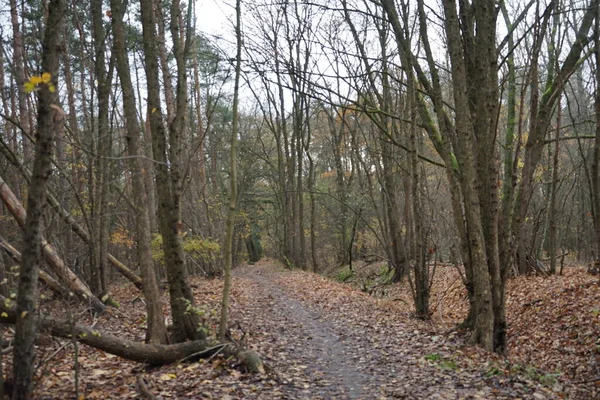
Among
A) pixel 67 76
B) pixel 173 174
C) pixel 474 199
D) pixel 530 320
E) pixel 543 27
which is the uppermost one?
pixel 67 76

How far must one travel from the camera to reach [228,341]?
7.07m

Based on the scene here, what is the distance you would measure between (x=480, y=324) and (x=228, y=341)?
4013 mm

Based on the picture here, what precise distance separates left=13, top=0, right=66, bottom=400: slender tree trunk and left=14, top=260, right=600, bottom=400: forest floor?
38 cm

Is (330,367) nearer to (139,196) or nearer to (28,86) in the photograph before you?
(139,196)

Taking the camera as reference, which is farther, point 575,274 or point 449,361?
point 575,274

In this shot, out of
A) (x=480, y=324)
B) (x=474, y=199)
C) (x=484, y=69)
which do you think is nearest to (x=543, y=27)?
(x=484, y=69)

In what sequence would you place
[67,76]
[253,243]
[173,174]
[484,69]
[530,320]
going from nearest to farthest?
[173,174], [484,69], [530,320], [67,76], [253,243]

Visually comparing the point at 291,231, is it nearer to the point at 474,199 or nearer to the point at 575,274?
the point at 575,274

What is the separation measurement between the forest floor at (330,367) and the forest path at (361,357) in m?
0.01

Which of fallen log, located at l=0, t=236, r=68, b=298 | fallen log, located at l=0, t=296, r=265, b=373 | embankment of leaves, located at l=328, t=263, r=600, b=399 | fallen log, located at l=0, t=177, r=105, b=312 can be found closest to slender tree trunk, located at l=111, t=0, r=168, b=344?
fallen log, located at l=0, t=296, r=265, b=373

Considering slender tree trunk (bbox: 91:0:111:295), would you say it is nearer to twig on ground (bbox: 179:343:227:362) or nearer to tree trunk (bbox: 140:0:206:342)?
tree trunk (bbox: 140:0:206:342)

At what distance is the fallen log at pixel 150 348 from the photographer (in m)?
5.37

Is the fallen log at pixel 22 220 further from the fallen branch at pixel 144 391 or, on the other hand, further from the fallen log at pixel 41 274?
the fallen branch at pixel 144 391

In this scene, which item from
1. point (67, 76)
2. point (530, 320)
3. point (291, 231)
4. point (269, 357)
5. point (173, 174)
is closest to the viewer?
point (173, 174)
